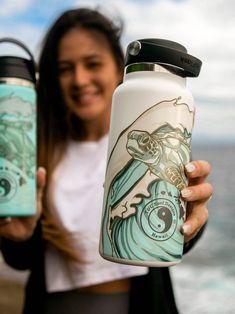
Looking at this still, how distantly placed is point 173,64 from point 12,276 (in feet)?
12.9

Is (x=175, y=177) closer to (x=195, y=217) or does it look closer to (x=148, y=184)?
(x=148, y=184)

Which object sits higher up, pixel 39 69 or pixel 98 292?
pixel 39 69

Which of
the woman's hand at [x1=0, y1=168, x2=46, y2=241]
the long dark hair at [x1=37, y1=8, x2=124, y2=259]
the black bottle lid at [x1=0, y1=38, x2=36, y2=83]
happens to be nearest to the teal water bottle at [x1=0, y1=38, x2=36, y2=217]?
the black bottle lid at [x1=0, y1=38, x2=36, y2=83]

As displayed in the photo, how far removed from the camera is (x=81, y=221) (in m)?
1.19

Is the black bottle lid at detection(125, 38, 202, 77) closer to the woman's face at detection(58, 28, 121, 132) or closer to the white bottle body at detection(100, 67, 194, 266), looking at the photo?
the white bottle body at detection(100, 67, 194, 266)

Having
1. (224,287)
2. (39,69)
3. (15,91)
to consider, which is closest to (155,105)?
(15,91)

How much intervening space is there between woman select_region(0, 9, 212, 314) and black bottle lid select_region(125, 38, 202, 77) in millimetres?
571

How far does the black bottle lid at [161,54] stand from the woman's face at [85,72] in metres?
0.59

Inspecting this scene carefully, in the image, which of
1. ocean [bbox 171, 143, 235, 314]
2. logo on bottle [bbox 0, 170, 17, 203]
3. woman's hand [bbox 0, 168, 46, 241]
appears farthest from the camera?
ocean [bbox 171, 143, 235, 314]

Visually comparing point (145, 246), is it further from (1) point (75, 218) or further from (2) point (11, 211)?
(1) point (75, 218)

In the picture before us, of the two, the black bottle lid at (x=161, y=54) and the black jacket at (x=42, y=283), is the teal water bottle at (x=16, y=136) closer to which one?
the black bottle lid at (x=161, y=54)

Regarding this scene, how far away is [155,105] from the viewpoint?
1.99 feet

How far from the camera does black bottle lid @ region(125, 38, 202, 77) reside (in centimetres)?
61

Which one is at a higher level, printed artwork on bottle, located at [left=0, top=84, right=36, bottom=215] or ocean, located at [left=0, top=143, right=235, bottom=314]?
printed artwork on bottle, located at [left=0, top=84, right=36, bottom=215]
